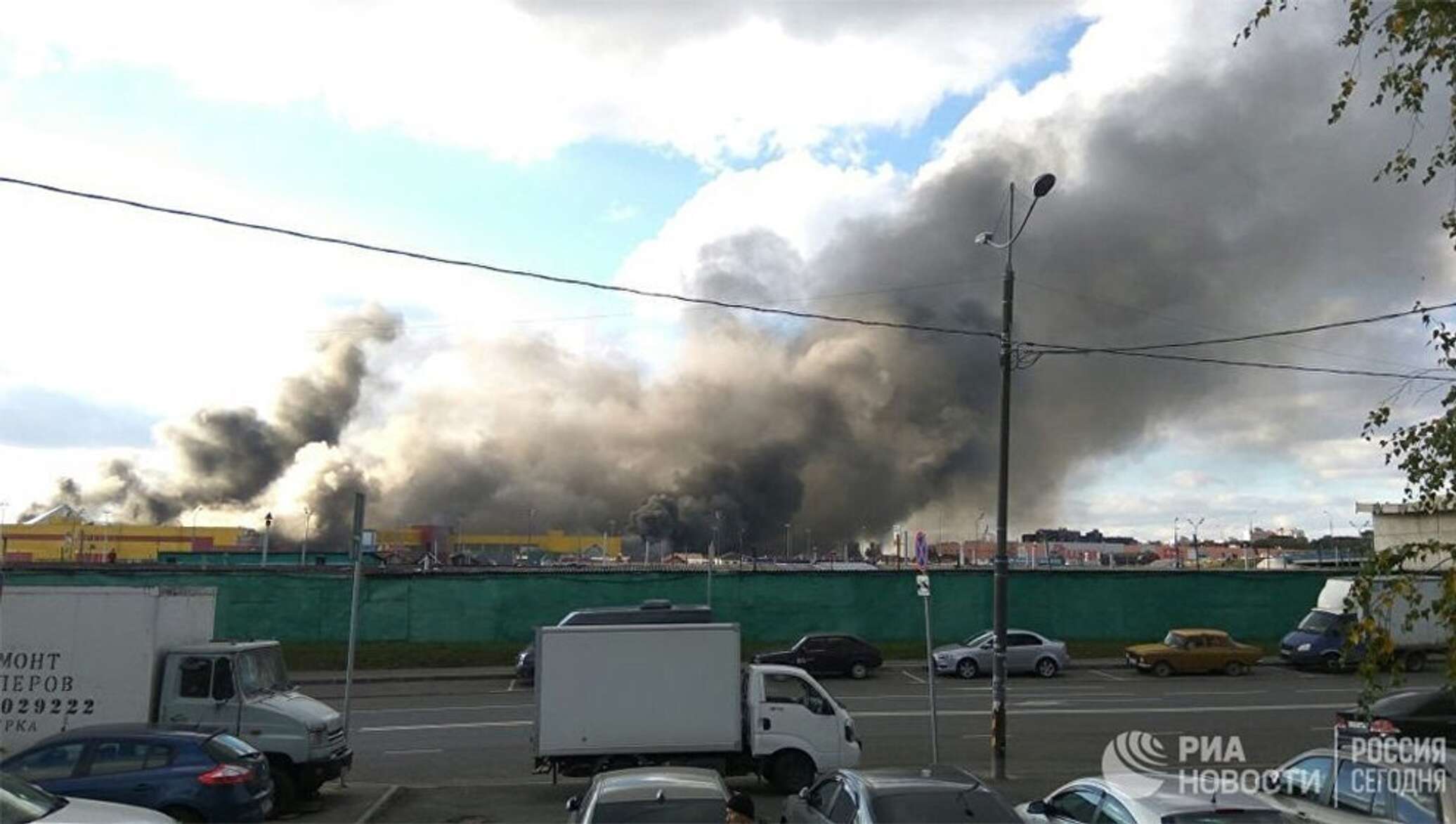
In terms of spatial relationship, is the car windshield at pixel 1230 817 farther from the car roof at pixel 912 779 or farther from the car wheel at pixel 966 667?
the car wheel at pixel 966 667

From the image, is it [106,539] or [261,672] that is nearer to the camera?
[261,672]

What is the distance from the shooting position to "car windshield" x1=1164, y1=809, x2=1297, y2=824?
7504mm

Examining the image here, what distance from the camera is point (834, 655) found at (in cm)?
3058

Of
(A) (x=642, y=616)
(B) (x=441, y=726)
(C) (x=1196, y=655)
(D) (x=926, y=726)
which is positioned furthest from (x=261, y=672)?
(C) (x=1196, y=655)

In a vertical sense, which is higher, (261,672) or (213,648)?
(213,648)

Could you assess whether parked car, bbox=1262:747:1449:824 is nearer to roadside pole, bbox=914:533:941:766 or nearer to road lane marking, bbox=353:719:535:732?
roadside pole, bbox=914:533:941:766

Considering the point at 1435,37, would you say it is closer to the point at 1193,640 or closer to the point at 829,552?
the point at 1193,640

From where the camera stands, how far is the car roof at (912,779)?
27.9ft

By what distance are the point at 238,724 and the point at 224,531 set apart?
109544 millimetres

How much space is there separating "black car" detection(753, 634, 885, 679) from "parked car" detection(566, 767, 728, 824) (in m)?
21.4

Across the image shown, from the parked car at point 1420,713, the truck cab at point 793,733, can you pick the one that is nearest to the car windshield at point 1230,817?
the truck cab at point 793,733

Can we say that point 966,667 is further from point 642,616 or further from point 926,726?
point 642,616

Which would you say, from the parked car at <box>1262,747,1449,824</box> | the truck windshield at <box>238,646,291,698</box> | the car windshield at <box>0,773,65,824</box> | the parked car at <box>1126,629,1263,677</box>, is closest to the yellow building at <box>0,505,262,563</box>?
the parked car at <box>1126,629,1263,677</box>

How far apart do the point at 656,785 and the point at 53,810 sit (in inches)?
183
